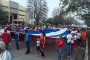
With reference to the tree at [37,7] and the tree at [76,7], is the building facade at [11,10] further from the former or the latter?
the tree at [76,7]

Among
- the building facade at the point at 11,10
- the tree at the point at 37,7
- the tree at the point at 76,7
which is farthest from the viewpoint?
the building facade at the point at 11,10

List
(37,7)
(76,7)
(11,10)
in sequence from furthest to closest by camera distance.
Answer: (11,10) → (37,7) → (76,7)

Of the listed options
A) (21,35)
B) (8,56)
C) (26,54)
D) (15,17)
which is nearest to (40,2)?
(15,17)

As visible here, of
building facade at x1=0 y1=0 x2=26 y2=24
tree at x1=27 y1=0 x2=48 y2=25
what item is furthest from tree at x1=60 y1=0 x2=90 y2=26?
building facade at x1=0 y1=0 x2=26 y2=24

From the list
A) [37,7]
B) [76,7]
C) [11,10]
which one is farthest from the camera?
[11,10]

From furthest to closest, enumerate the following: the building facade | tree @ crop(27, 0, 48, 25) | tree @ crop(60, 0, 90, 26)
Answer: the building facade < tree @ crop(27, 0, 48, 25) < tree @ crop(60, 0, 90, 26)

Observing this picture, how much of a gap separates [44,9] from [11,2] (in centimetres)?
2146

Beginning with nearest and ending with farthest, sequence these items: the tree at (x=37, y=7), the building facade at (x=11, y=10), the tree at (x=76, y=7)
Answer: the tree at (x=76, y=7) < the tree at (x=37, y=7) < the building facade at (x=11, y=10)

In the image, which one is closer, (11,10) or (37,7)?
(37,7)

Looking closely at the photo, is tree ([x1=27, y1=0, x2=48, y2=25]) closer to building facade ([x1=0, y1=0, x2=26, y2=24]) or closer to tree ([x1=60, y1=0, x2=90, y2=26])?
building facade ([x1=0, y1=0, x2=26, y2=24])

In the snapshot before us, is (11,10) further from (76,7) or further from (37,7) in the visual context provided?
(76,7)

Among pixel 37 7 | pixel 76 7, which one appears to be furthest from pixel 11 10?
pixel 76 7

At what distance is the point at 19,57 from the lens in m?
15.9

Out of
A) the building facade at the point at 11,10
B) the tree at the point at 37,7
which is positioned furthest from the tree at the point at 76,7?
the building facade at the point at 11,10
